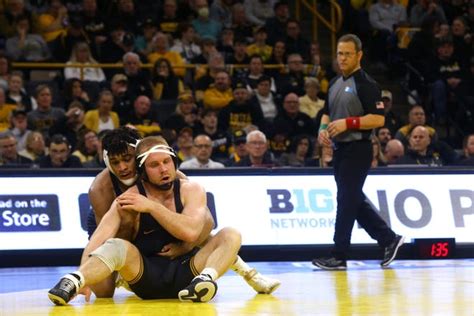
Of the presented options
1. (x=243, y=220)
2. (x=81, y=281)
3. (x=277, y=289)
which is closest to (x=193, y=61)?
(x=243, y=220)

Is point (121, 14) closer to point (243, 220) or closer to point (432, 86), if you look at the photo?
point (432, 86)

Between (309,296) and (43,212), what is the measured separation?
4.61m

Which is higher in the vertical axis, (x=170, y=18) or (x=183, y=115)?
(x=170, y=18)

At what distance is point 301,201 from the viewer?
1255 cm

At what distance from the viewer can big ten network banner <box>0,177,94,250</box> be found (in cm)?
1178

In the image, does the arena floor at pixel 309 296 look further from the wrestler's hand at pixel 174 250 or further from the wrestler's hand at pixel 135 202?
the wrestler's hand at pixel 135 202

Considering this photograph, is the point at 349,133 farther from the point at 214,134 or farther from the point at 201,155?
the point at 214,134

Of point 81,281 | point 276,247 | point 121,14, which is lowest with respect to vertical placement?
point 276,247

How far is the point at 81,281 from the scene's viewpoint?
7320 mm

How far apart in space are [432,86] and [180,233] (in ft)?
37.9

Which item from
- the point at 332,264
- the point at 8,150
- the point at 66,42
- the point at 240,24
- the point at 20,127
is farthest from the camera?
the point at 240,24

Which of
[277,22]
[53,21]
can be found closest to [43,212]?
[53,21]

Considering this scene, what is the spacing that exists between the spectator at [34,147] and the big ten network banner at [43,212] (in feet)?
6.52

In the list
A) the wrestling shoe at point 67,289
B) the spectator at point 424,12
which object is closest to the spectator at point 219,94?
the spectator at point 424,12
